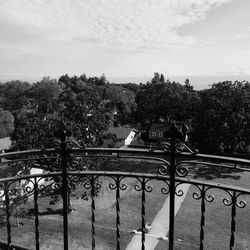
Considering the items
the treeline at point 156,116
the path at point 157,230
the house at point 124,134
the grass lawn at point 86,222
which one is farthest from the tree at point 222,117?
the path at point 157,230

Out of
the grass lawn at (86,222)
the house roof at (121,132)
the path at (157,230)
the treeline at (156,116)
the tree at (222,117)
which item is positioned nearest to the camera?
the path at (157,230)

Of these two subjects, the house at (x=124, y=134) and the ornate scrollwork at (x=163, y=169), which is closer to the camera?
the ornate scrollwork at (x=163, y=169)

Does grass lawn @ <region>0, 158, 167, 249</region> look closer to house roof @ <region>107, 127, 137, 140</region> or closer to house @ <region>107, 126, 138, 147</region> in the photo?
house @ <region>107, 126, 138, 147</region>

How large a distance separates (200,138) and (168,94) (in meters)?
11.5

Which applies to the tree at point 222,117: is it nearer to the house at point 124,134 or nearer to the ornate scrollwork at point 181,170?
the house at point 124,134

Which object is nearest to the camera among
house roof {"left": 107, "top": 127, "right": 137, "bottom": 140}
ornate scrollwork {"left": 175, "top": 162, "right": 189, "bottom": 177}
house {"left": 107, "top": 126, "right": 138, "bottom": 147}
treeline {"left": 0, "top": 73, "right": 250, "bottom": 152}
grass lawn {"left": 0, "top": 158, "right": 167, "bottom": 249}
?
ornate scrollwork {"left": 175, "top": 162, "right": 189, "bottom": 177}

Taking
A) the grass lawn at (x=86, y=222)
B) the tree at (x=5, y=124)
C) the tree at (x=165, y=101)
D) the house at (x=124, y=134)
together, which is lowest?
the grass lawn at (x=86, y=222)

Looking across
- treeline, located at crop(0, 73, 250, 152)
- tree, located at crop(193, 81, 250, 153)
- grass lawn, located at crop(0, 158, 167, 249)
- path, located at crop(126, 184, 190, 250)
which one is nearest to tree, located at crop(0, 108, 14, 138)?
treeline, located at crop(0, 73, 250, 152)

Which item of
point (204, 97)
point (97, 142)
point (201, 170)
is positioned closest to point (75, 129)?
point (97, 142)

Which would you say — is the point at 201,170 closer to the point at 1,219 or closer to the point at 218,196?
the point at 218,196

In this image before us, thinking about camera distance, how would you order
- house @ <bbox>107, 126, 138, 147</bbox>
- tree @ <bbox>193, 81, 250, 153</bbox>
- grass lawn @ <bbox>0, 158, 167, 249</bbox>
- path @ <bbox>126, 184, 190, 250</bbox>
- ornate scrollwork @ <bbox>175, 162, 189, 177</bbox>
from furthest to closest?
house @ <bbox>107, 126, 138, 147</bbox> → tree @ <bbox>193, 81, 250, 153</bbox> → grass lawn @ <bbox>0, 158, 167, 249</bbox> → path @ <bbox>126, 184, 190, 250</bbox> → ornate scrollwork @ <bbox>175, 162, 189, 177</bbox>

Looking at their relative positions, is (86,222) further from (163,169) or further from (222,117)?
(222,117)

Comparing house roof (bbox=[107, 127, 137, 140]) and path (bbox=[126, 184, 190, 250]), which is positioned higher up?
house roof (bbox=[107, 127, 137, 140])

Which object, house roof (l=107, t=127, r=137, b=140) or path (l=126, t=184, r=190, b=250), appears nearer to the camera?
path (l=126, t=184, r=190, b=250)
